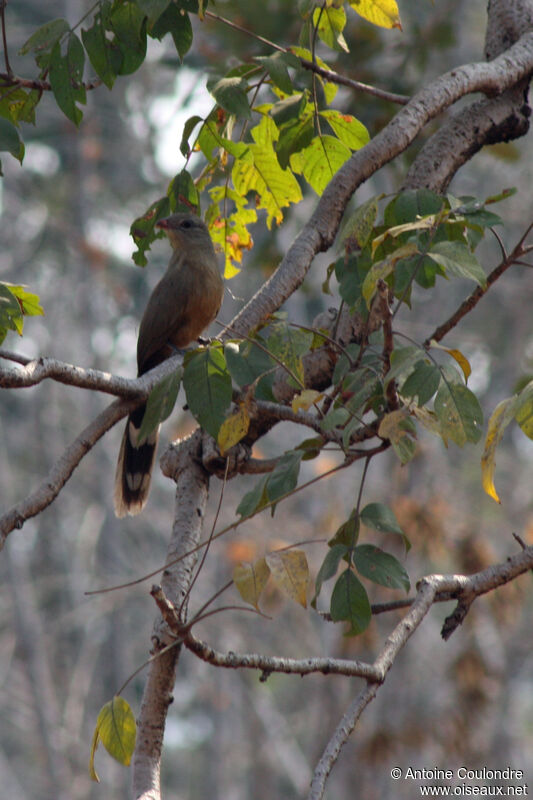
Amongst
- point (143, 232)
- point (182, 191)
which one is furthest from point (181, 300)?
point (182, 191)

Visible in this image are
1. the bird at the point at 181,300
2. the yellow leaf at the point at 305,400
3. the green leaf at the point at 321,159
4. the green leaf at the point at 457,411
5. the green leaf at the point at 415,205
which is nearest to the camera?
the green leaf at the point at 457,411

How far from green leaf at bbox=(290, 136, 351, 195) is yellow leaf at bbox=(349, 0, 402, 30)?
0.43m

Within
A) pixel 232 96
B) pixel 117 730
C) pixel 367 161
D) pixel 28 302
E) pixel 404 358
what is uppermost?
pixel 367 161

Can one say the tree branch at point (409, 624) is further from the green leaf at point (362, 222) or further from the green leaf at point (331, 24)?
the green leaf at point (331, 24)

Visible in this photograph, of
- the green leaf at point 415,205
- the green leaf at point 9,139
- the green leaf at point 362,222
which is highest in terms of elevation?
the green leaf at point 9,139

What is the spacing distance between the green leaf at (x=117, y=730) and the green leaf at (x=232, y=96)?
5.17ft

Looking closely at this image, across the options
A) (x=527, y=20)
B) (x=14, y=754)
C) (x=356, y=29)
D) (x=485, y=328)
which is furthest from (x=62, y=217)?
(x=527, y=20)

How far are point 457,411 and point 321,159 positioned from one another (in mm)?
1443

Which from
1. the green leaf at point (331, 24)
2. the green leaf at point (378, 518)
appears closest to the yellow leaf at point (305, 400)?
the green leaf at point (378, 518)

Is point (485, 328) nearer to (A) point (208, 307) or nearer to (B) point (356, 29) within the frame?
(B) point (356, 29)

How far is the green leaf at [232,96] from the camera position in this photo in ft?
8.55

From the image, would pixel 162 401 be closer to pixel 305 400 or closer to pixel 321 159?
pixel 305 400

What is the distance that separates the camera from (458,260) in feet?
6.96

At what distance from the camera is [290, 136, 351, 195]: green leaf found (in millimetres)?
3268
